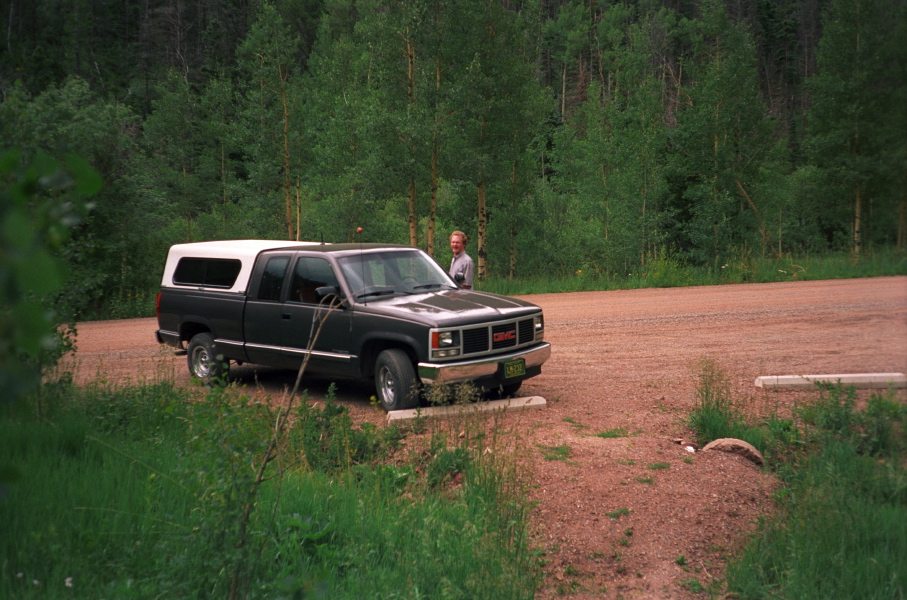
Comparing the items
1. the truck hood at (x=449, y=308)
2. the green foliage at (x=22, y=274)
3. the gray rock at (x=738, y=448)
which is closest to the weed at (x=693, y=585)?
the gray rock at (x=738, y=448)

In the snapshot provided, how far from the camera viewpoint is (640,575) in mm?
5180

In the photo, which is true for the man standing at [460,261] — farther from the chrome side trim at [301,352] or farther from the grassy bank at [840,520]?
the grassy bank at [840,520]

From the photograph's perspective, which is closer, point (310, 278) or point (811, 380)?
point (811, 380)

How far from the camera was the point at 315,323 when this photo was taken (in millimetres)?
8648

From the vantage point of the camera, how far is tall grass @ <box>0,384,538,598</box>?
4.05 meters

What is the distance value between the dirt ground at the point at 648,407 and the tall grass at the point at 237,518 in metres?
0.60

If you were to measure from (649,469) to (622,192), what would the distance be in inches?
820

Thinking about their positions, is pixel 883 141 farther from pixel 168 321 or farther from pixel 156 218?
pixel 156 218

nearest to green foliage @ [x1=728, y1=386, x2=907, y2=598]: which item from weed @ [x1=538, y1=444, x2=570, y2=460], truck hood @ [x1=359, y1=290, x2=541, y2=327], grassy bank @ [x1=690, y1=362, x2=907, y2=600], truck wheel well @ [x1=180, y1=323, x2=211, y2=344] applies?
grassy bank @ [x1=690, y1=362, x2=907, y2=600]

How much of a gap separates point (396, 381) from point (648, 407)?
296cm

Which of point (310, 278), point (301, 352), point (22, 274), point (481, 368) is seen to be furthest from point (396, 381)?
point (22, 274)

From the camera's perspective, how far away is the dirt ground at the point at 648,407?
5.26 meters

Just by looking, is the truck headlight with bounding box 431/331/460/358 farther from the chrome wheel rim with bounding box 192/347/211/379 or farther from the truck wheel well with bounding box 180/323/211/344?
the truck wheel well with bounding box 180/323/211/344

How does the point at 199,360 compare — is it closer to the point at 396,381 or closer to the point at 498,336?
the point at 396,381
